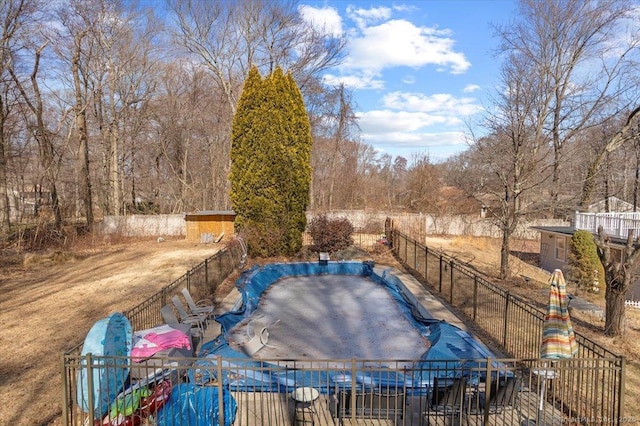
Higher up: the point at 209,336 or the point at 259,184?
the point at 259,184

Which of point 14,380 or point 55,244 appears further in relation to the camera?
point 55,244

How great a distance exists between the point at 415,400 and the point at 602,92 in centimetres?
2107

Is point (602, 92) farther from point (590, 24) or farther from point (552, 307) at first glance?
point (552, 307)

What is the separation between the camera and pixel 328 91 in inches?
1328

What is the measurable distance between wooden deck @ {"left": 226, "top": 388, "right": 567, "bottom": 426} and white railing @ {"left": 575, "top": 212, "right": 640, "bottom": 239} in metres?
14.8

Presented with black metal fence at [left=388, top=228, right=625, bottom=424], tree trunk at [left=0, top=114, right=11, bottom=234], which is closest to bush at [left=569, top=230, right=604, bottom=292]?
black metal fence at [left=388, top=228, right=625, bottom=424]

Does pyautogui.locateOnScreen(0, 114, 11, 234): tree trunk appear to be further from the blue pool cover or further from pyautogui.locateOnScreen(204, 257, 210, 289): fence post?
the blue pool cover

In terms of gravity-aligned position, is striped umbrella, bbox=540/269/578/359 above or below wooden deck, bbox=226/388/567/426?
above

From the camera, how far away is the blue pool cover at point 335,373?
15.1 ft

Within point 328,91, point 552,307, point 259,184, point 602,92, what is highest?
point 328,91

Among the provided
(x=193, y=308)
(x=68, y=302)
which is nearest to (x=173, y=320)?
(x=193, y=308)

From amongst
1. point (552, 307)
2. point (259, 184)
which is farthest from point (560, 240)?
point (552, 307)

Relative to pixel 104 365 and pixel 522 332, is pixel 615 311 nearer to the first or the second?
pixel 522 332

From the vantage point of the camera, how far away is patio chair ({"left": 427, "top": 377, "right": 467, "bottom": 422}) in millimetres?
4441
